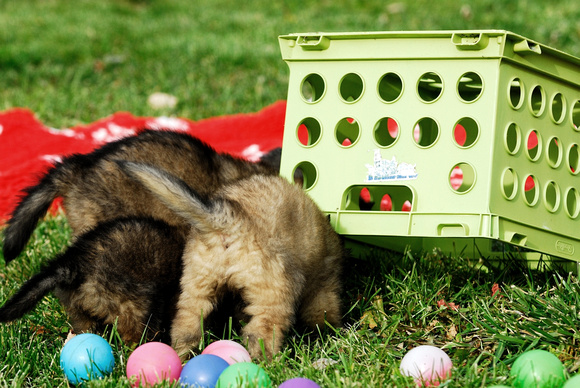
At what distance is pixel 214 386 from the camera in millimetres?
2229

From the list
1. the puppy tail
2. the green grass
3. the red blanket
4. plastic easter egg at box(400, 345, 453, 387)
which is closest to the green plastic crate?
plastic easter egg at box(400, 345, 453, 387)

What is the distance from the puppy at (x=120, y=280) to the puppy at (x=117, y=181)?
0.70ft

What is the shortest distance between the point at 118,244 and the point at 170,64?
14.0ft

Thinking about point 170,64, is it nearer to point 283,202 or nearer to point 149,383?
point 283,202

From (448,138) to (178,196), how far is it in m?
1.05

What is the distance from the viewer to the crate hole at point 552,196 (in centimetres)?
287

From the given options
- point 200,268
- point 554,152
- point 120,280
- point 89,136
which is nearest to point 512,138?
point 554,152

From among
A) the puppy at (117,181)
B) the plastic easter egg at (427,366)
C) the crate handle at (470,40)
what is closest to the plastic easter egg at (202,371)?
the plastic easter egg at (427,366)

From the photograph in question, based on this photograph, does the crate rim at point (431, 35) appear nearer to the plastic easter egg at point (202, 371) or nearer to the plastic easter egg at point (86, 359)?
the plastic easter egg at point (202, 371)

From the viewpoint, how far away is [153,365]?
2.29 meters

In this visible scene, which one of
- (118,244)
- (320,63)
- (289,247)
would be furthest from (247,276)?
(320,63)

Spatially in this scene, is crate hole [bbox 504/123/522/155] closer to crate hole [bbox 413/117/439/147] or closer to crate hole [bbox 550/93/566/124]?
crate hole [bbox 550/93/566/124]

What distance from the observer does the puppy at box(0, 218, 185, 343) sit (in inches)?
102

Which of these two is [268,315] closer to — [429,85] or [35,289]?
[35,289]
